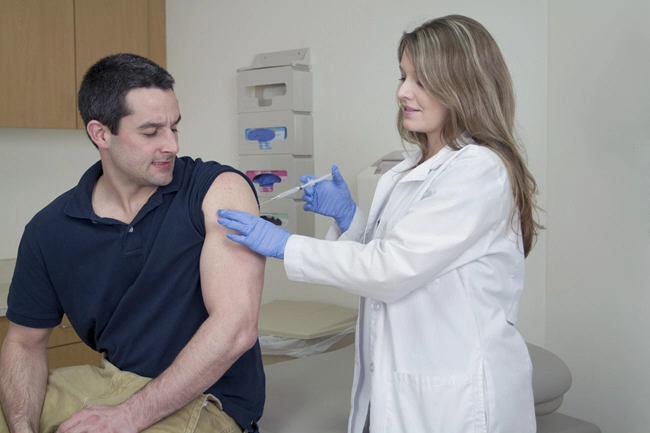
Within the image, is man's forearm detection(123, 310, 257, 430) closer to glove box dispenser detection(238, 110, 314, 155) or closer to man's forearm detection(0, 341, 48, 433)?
man's forearm detection(0, 341, 48, 433)

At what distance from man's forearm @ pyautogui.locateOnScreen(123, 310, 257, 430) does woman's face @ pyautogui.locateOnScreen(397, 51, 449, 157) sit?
549mm

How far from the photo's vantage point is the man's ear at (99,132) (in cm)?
153

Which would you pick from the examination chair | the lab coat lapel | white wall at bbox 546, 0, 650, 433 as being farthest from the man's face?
white wall at bbox 546, 0, 650, 433

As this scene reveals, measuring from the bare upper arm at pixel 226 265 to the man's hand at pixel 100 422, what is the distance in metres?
0.26

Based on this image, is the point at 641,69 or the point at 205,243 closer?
the point at 205,243

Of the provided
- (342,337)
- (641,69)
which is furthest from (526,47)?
(342,337)

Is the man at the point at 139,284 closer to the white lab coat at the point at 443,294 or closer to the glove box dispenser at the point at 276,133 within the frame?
the white lab coat at the point at 443,294

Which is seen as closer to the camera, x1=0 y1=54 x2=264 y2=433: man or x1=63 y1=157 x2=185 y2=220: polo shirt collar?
x1=0 y1=54 x2=264 y2=433: man

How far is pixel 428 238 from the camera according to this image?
130 centimetres

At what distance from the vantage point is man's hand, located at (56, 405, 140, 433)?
132cm

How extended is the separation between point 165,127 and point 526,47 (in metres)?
1.35

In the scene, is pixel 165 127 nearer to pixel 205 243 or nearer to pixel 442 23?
pixel 205 243

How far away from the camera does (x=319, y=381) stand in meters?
1.86

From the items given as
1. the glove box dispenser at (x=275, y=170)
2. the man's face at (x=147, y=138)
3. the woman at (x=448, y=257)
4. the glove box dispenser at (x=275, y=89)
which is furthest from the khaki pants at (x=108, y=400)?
the glove box dispenser at (x=275, y=89)
